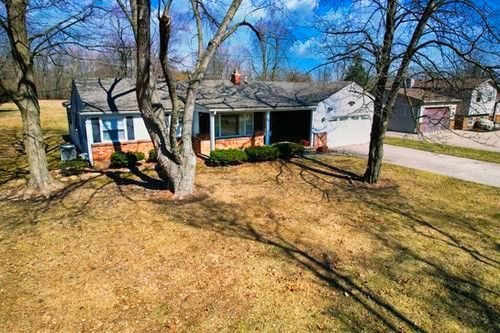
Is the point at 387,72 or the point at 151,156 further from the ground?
the point at 387,72

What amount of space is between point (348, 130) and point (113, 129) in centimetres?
1432

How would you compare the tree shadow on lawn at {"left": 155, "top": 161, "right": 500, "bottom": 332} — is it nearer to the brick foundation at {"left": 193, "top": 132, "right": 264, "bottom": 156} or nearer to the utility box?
the brick foundation at {"left": 193, "top": 132, "right": 264, "bottom": 156}

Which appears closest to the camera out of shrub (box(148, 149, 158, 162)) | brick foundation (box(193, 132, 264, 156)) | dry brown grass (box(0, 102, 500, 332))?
dry brown grass (box(0, 102, 500, 332))

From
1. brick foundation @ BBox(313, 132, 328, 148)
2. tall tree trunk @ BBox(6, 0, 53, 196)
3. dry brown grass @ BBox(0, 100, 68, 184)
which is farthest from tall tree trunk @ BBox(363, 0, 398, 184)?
dry brown grass @ BBox(0, 100, 68, 184)

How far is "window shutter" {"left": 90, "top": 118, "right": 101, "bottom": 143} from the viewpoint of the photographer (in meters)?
14.9

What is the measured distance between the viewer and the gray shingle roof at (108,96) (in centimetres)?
1506

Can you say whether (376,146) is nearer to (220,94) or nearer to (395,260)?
(395,260)

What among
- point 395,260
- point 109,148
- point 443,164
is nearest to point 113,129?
point 109,148

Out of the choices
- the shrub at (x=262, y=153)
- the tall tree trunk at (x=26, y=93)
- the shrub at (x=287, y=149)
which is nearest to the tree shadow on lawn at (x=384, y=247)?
the tall tree trunk at (x=26, y=93)

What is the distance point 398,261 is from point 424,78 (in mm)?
6488

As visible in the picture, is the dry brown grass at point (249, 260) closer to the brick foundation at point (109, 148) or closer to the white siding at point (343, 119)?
the brick foundation at point (109, 148)

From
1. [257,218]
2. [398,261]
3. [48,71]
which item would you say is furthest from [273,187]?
[48,71]

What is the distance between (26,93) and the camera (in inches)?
421

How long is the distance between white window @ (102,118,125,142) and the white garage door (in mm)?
12308
